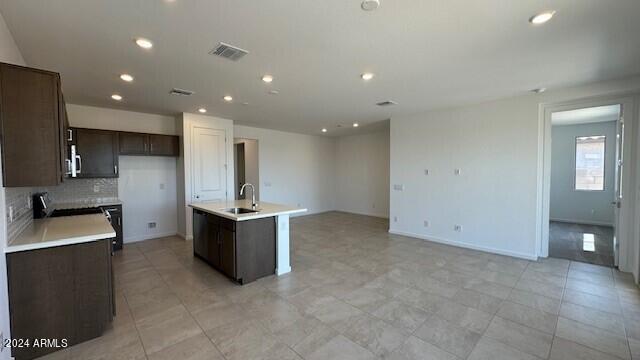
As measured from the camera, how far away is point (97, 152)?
4680 millimetres

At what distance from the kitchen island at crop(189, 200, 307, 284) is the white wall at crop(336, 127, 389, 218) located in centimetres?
495

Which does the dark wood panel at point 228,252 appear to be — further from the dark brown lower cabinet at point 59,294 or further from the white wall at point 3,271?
the white wall at point 3,271

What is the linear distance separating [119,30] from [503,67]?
13.0 feet

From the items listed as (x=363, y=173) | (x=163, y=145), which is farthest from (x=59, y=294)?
(x=363, y=173)

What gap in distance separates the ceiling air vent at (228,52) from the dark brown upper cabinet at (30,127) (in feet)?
4.29

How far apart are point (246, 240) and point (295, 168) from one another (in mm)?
5071

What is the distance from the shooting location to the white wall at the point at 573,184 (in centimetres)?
654

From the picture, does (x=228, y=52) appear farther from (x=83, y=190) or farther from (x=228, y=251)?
(x=83, y=190)

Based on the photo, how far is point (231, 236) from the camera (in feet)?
11.1

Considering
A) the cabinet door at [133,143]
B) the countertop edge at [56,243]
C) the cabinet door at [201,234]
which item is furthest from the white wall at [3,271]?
the cabinet door at [133,143]

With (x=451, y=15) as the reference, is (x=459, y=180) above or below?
below

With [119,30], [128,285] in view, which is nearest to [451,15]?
[119,30]

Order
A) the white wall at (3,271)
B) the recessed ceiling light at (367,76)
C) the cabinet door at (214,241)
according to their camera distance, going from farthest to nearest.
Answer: the cabinet door at (214,241) < the recessed ceiling light at (367,76) < the white wall at (3,271)

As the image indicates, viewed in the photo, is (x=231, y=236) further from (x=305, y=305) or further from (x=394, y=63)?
(x=394, y=63)
